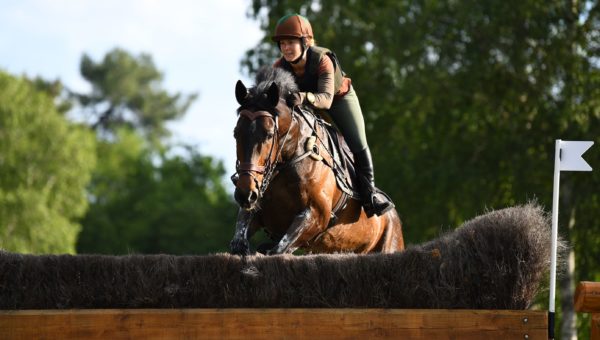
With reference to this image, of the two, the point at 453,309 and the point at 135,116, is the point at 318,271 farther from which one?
the point at 135,116

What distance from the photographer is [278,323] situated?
6914mm

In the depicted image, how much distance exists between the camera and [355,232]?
384 inches

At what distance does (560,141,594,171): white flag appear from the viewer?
753cm

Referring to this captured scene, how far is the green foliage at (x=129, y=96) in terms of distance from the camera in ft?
265

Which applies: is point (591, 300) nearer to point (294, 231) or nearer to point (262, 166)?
point (294, 231)

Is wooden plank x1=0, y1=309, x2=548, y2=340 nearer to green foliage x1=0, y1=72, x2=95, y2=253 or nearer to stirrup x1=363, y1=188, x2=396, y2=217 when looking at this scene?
stirrup x1=363, y1=188, x2=396, y2=217

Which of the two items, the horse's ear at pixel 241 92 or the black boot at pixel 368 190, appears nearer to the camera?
the horse's ear at pixel 241 92

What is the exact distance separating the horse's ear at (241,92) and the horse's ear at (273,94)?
0.18 meters

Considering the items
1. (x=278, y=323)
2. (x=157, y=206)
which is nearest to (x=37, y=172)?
(x=157, y=206)

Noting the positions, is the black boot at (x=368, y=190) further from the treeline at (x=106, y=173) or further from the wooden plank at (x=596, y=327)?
the treeline at (x=106, y=173)

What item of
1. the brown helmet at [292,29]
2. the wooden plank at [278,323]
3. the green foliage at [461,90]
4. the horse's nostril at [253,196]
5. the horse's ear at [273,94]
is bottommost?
the wooden plank at [278,323]

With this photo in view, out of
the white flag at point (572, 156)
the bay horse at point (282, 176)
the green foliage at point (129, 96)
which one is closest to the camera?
the white flag at point (572, 156)

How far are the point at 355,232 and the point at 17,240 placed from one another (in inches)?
1310

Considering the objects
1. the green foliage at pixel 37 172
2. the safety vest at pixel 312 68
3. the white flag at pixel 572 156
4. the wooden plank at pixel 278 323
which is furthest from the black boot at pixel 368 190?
the green foliage at pixel 37 172
